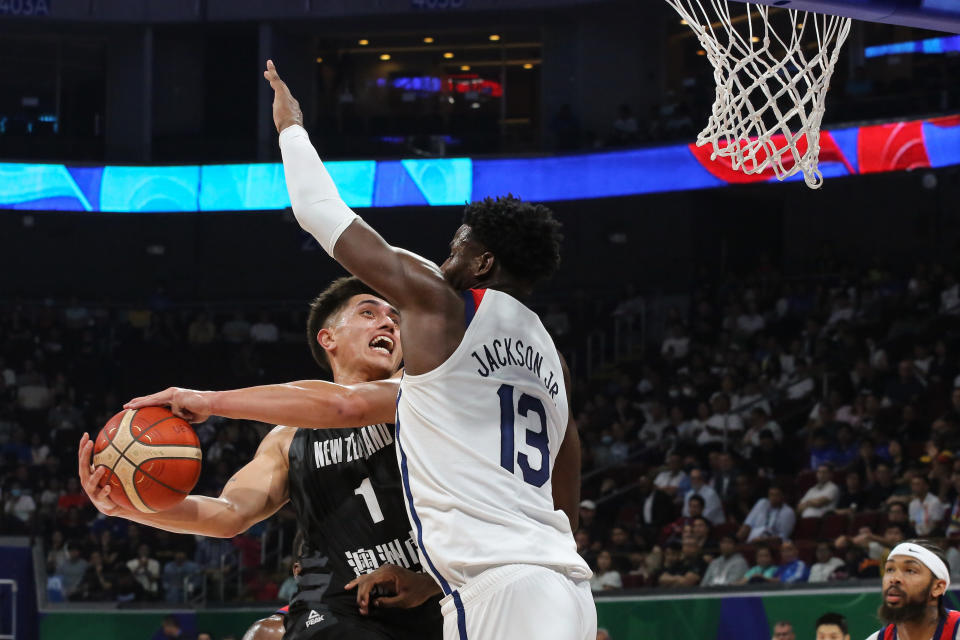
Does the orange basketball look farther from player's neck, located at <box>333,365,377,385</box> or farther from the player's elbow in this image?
player's neck, located at <box>333,365,377,385</box>

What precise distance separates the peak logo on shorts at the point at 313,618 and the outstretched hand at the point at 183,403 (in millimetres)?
724

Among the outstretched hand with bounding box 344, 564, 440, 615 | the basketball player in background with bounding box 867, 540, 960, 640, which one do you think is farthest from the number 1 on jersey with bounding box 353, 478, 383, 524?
the basketball player in background with bounding box 867, 540, 960, 640

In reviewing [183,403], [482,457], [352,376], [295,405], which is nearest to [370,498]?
[352,376]

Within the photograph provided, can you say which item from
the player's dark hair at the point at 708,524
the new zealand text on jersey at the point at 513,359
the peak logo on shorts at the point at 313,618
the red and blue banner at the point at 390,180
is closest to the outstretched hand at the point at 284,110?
the new zealand text on jersey at the point at 513,359

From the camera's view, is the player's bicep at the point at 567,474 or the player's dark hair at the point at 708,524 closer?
the player's bicep at the point at 567,474

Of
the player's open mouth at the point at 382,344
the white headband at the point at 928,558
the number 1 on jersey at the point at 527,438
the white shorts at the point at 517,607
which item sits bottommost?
the white headband at the point at 928,558

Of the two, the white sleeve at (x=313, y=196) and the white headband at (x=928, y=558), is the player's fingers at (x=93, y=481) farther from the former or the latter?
the white headband at (x=928, y=558)

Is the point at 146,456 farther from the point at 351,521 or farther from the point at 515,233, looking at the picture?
the point at 515,233

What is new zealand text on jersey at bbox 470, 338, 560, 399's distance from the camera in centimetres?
317

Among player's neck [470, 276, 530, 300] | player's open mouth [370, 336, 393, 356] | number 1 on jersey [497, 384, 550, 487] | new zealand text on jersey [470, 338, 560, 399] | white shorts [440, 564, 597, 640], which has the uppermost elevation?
player's neck [470, 276, 530, 300]

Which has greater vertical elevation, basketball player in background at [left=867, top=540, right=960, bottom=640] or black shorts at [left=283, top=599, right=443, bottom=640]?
black shorts at [left=283, top=599, right=443, bottom=640]

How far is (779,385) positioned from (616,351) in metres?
3.81

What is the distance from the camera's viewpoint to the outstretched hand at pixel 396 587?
3549 mm

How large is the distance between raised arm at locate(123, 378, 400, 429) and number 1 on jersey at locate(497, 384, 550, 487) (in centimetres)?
44
